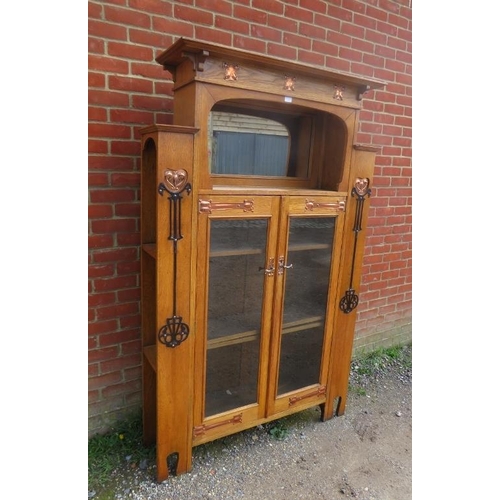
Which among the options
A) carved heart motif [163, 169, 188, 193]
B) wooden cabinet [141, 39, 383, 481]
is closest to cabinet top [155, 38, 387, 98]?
wooden cabinet [141, 39, 383, 481]

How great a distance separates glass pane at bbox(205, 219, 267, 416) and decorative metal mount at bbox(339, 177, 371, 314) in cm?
60

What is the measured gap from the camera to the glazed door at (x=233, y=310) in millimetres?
1734

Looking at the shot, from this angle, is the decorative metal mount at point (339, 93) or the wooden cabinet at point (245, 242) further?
the decorative metal mount at point (339, 93)

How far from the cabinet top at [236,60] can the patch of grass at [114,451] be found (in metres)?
2.00

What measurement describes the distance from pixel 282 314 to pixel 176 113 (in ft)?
3.83

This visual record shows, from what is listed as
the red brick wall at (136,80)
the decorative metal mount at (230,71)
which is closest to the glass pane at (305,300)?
the decorative metal mount at (230,71)

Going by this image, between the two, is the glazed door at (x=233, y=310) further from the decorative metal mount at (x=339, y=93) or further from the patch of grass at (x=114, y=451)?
the decorative metal mount at (x=339, y=93)

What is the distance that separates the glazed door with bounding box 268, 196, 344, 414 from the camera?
1.95 meters

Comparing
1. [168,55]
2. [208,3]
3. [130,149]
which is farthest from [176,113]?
[208,3]

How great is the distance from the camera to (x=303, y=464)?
2090 mm

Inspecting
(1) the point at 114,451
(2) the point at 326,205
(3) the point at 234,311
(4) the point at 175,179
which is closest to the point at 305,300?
(3) the point at 234,311

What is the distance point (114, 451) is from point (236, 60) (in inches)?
84.1

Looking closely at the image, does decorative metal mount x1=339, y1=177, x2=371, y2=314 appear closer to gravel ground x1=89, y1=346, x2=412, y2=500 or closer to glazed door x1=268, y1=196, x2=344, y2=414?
glazed door x1=268, y1=196, x2=344, y2=414

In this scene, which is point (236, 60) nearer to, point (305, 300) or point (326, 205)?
point (326, 205)
